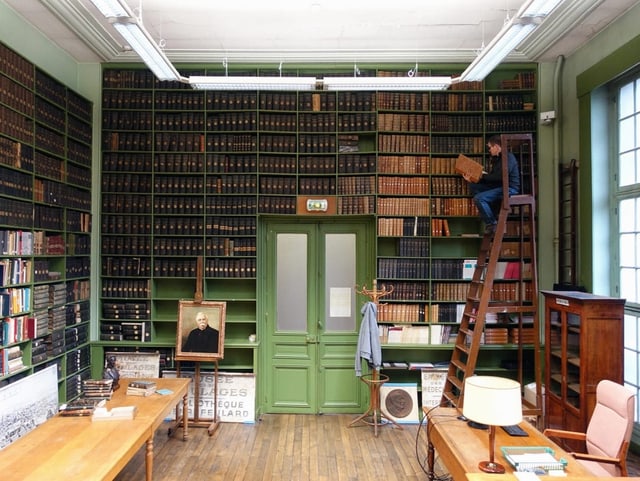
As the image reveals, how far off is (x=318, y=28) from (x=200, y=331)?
3.62 m

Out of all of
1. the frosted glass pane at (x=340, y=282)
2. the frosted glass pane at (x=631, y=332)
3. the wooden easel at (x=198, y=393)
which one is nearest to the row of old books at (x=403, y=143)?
the frosted glass pane at (x=340, y=282)

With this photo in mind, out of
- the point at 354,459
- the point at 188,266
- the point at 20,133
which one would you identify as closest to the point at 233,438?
the point at 354,459

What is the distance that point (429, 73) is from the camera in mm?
5926

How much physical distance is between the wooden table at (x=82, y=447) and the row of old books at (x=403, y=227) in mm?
3102

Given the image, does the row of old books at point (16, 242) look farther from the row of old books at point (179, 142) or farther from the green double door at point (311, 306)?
the green double door at point (311, 306)

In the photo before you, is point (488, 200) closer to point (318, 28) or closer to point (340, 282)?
point (340, 282)

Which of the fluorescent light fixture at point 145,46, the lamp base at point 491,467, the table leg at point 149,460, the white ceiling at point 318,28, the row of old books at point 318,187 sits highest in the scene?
the white ceiling at point 318,28

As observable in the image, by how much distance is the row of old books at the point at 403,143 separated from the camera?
5.81 m

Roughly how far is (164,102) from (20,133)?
1.79 metres

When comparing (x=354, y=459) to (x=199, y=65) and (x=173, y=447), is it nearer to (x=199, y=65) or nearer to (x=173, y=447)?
(x=173, y=447)

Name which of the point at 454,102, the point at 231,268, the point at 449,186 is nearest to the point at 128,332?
the point at 231,268

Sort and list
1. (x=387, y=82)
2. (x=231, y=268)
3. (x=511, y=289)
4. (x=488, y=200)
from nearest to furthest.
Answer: (x=387, y=82), (x=488, y=200), (x=511, y=289), (x=231, y=268)

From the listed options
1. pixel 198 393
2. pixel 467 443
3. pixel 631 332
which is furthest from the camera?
pixel 198 393

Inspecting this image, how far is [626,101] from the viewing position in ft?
16.2
